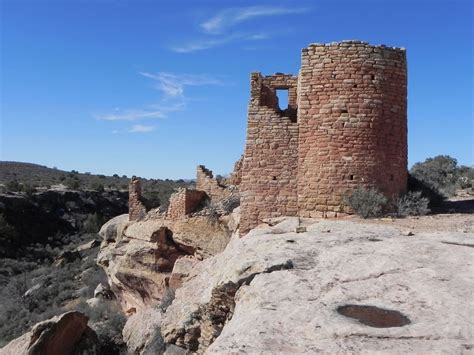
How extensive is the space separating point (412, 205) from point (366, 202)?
4.10ft

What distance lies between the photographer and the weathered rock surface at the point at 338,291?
181 inches

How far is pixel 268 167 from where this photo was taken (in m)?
11.3

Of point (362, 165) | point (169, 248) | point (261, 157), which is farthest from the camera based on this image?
point (169, 248)

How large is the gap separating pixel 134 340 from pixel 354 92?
27.9 feet

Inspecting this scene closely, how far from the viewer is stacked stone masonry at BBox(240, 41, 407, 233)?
1053 centimetres

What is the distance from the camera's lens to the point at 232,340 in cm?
478

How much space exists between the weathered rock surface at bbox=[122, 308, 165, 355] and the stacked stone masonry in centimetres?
356

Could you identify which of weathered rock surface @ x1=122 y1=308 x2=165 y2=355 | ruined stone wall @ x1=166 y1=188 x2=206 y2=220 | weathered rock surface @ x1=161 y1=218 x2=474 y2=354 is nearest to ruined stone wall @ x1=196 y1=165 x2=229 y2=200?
ruined stone wall @ x1=166 y1=188 x2=206 y2=220

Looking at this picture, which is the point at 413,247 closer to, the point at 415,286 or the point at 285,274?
the point at 415,286

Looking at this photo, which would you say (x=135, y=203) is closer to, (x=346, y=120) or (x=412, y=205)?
(x=346, y=120)

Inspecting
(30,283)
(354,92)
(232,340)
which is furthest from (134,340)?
(30,283)

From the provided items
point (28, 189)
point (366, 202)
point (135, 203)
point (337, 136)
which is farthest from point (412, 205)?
point (28, 189)

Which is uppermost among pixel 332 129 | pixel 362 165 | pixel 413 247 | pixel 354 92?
pixel 354 92

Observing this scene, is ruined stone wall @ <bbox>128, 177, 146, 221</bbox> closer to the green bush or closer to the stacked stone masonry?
the stacked stone masonry
